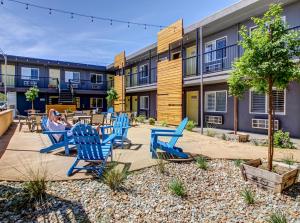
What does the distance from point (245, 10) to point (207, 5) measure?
11.1 feet

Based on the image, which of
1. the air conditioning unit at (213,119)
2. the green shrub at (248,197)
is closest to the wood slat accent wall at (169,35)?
the air conditioning unit at (213,119)

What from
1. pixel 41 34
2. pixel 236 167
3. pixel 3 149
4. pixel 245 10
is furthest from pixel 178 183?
pixel 41 34

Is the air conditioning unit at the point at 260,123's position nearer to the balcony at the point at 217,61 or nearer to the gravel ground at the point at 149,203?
the balcony at the point at 217,61

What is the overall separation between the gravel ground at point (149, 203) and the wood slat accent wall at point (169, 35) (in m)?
11.7

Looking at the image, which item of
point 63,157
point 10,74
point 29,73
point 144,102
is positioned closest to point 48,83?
point 29,73

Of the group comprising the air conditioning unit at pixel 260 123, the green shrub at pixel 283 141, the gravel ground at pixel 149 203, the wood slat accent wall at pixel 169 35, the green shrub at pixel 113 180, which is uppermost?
the wood slat accent wall at pixel 169 35

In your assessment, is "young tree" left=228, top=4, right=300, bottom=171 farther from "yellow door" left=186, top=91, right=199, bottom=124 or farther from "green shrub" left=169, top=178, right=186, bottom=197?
"yellow door" left=186, top=91, right=199, bottom=124

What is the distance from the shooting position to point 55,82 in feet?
89.2

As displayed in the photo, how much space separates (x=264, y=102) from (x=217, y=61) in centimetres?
429

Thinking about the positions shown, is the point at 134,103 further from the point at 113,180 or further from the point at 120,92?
the point at 113,180

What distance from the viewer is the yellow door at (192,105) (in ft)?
55.6

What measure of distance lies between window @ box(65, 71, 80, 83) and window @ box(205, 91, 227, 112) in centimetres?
1779

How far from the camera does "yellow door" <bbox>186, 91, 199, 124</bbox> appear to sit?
1695 cm

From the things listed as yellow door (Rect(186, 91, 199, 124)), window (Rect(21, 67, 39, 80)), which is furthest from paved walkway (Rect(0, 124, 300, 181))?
window (Rect(21, 67, 39, 80))
